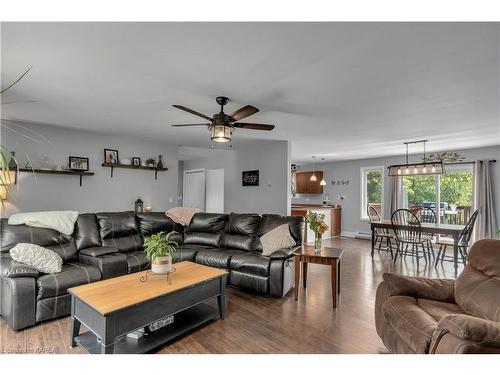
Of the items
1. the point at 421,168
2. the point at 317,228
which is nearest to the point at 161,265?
the point at 317,228

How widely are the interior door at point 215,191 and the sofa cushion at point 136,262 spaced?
11.6 ft

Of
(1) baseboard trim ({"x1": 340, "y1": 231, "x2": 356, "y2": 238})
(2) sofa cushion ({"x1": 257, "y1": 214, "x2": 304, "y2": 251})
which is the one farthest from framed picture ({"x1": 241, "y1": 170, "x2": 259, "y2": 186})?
(1) baseboard trim ({"x1": 340, "y1": 231, "x2": 356, "y2": 238})

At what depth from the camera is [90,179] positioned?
4898 mm

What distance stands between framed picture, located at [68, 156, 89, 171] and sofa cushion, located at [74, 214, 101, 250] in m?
1.56

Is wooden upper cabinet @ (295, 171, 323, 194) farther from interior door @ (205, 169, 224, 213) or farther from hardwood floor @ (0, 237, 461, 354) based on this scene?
hardwood floor @ (0, 237, 461, 354)

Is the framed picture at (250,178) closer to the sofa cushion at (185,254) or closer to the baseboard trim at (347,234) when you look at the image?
the sofa cushion at (185,254)

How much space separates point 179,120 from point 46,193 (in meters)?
2.77

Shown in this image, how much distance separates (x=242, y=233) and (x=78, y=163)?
10.9ft

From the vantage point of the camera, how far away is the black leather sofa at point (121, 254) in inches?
94.6

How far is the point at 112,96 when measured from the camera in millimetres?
2889

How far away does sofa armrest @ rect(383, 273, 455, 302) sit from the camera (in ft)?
6.79

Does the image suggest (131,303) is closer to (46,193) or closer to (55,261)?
(55,261)

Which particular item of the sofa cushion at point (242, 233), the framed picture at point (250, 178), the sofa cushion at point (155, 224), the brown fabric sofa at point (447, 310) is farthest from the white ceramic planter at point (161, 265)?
the framed picture at point (250, 178)

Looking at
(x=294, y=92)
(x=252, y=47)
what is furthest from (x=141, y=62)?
(x=294, y=92)
